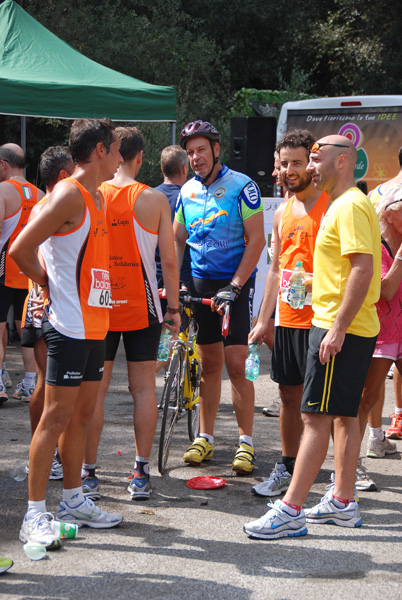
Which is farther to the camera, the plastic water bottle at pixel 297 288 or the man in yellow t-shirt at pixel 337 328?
the plastic water bottle at pixel 297 288

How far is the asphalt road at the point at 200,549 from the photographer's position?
3613 millimetres

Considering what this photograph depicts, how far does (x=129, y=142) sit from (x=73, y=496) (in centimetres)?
206

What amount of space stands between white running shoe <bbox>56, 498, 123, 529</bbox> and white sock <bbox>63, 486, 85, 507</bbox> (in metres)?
0.02

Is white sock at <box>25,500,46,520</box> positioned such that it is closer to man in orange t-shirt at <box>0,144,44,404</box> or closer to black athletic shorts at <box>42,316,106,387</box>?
black athletic shorts at <box>42,316,106,387</box>

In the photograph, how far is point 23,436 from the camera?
20.4ft

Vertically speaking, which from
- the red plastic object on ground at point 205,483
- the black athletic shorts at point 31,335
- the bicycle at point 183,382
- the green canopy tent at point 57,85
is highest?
the green canopy tent at point 57,85

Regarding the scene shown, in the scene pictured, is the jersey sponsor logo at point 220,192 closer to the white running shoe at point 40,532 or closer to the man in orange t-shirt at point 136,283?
the man in orange t-shirt at point 136,283

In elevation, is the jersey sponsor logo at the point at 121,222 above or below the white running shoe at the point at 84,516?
above

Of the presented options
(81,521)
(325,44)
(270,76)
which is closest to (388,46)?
(325,44)

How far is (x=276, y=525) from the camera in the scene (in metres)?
4.26

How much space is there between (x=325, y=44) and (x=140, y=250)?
76.2 ft

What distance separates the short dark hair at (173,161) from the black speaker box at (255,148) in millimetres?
5003

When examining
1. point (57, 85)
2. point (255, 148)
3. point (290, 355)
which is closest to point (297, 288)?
point (290, 355)

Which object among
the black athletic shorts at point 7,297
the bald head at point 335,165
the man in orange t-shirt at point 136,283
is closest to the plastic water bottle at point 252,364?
the man in orange t-shirt at point 136,283
